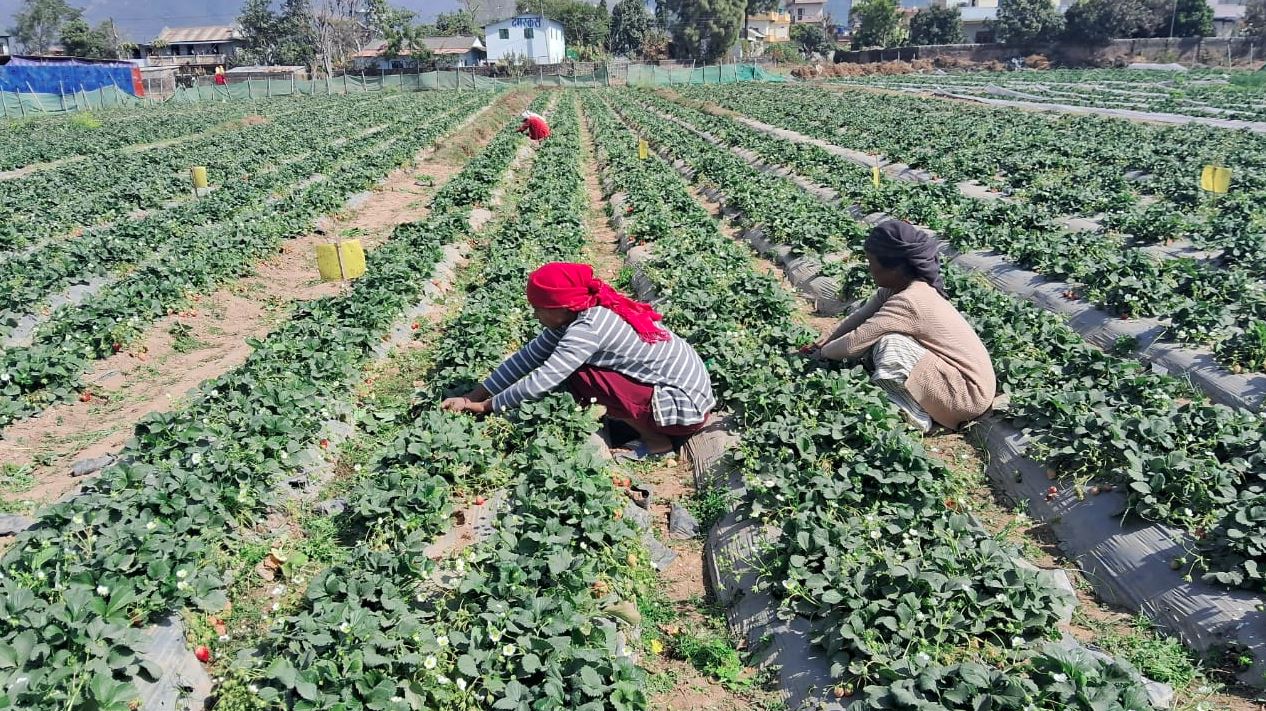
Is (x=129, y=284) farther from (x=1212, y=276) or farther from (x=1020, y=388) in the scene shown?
(x=1212, y=276)

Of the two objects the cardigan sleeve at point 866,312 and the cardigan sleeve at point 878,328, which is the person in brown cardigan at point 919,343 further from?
the cardigan sleeve at point 866,312

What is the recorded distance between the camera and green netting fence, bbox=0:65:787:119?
44062 mm

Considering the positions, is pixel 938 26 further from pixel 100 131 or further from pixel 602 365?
pixel 602 365

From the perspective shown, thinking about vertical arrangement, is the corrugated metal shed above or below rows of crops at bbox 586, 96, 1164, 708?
above

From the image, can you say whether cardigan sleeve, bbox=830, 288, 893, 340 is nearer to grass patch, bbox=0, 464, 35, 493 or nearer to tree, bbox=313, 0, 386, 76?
grass patch, bbox=0, 464, 35, 493

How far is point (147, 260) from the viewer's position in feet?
31.9

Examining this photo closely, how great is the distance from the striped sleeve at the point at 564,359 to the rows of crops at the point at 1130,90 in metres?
24.1

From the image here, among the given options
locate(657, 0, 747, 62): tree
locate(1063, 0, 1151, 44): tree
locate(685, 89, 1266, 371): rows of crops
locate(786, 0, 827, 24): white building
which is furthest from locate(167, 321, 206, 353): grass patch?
locate(786, 0, 827, 24): white building

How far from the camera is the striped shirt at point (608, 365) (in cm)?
479

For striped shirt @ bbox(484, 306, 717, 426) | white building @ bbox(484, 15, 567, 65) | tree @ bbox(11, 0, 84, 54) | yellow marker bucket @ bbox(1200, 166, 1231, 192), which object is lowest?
striped shirt @ bbox(484, 306, 717, 426)

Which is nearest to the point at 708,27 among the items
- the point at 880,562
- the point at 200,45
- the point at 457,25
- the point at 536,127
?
the point at 457,25

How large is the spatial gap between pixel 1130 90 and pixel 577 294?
41.7m

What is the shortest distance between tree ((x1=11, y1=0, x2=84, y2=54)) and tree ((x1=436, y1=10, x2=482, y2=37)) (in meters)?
48.6

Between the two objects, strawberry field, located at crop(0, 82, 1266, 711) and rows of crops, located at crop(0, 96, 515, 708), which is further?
strawberry field, located at crop(0, 82, 1266, 711)
